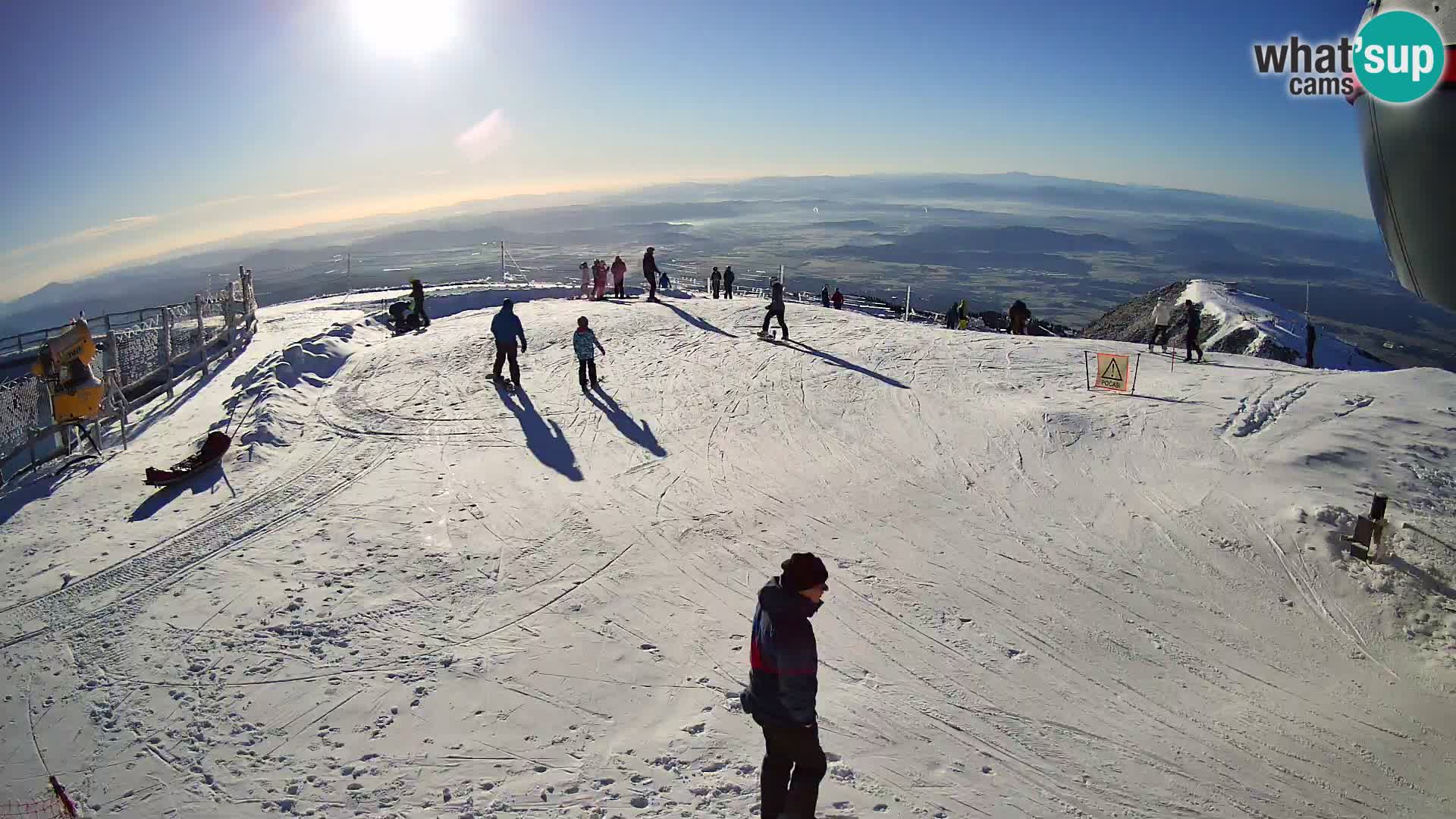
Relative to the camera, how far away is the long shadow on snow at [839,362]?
14438 mm

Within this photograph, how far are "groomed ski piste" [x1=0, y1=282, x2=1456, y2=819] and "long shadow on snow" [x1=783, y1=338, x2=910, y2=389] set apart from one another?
64.3 inches

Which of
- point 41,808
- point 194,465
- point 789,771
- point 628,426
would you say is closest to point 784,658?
point 789,771

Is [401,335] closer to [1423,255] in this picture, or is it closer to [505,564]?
[505,564]

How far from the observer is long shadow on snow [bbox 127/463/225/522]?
30.2ft

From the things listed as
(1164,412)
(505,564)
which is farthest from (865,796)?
(1164,412)

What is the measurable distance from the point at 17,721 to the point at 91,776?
48.4 inches

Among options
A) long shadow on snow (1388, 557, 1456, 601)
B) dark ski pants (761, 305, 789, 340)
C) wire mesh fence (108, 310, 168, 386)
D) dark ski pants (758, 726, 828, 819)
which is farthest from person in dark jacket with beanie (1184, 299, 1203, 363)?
wire mesh fence (108, 310, 168, 386)

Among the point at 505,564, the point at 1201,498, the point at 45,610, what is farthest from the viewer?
the point at 1201,498

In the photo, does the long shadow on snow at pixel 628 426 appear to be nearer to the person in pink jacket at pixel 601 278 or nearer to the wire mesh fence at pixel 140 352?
the wire mesh fence at pixel 140 352

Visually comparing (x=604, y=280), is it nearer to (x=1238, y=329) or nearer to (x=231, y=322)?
(x=231, y=322)

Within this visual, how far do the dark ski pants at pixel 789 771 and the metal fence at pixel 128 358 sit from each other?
40.2ft

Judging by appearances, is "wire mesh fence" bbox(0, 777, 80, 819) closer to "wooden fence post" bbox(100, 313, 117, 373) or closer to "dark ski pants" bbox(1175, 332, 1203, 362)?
"wooden fence post" bbox(100, 313, 117, 373)

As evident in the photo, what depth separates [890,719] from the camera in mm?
5340

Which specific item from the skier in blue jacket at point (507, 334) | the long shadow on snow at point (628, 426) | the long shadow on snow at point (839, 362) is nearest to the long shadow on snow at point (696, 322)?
the long shadow on snow at point (839, 362)
